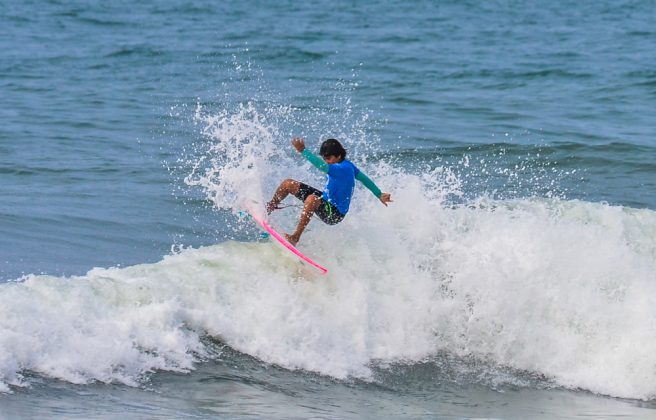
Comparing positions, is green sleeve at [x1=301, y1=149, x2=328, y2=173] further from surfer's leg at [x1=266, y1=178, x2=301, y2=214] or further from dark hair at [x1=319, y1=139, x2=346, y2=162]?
surfer's leg at [x1=266, y1=178, x2=301, y2=214]

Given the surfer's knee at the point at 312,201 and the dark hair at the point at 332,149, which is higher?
the dark hair at the point at 332,149

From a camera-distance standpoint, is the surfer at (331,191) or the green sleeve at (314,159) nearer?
the green sleeve at (314,159)

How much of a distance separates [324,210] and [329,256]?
1.86ft

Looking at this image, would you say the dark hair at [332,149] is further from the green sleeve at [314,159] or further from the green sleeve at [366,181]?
the green sleeve at [366,181]

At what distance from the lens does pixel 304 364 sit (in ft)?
29.7

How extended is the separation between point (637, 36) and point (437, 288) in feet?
77.6

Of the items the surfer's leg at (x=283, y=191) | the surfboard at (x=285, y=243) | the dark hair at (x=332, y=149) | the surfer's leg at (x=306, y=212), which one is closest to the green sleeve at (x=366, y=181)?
the dark hair at (x=332, y=149)

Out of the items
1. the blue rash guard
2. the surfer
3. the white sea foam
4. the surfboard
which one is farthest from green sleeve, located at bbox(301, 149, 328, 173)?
the white sea foam

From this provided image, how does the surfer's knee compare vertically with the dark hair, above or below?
below

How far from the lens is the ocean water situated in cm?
844

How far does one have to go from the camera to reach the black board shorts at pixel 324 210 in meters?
10.2

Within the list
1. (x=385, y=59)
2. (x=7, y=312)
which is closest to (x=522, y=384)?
(x=7, y=312)

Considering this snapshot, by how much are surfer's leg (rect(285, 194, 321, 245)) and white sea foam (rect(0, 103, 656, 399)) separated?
30 cm

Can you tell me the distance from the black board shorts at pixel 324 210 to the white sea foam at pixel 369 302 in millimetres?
409
